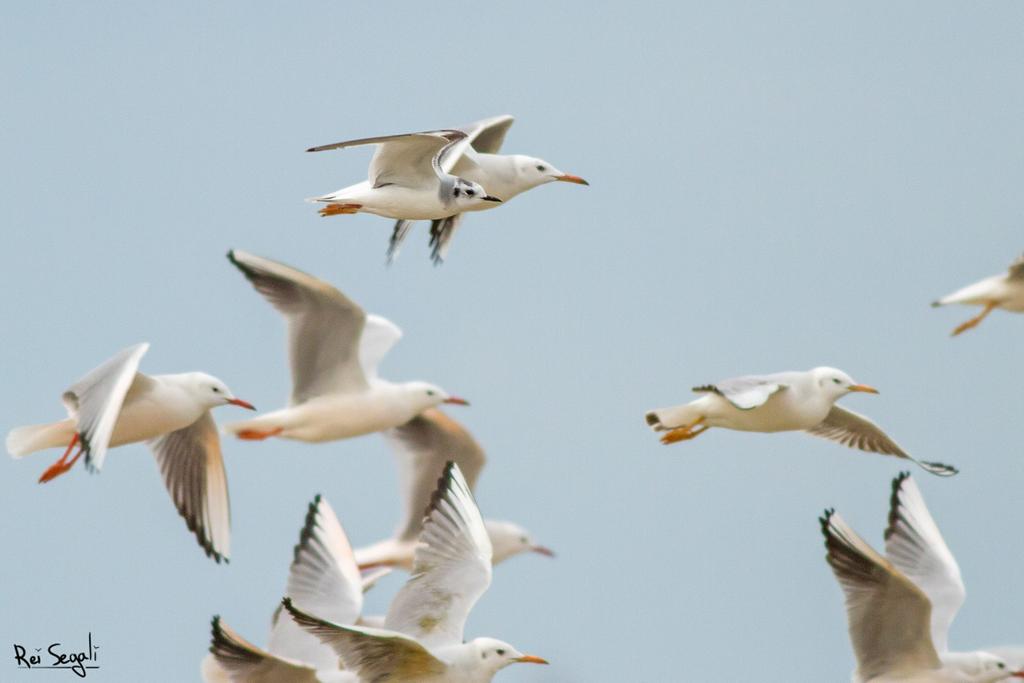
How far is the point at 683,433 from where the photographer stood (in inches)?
445

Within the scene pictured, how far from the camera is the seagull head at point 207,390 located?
11117 millimetres

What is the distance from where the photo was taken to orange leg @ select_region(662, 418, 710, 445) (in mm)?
11266

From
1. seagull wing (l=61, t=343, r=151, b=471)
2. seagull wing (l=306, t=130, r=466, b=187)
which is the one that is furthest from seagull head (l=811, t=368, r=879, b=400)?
seagull wing (l=61, t=343, r=151, b=471)

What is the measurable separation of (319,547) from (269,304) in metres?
1.74

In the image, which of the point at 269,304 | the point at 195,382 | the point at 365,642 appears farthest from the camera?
the point at 269,304

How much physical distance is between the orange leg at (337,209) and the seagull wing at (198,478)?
1708 millimetres

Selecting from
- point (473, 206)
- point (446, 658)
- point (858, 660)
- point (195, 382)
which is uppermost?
point (473, 206)

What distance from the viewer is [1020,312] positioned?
1315 centimetres

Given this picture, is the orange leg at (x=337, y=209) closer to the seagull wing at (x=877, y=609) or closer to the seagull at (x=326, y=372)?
the seagull at (x=326, y=372)

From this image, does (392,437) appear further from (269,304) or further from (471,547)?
(471,547)

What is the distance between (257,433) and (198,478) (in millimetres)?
1143

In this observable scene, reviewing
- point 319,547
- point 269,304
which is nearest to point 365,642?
point 319,547

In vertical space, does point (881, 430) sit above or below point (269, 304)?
below

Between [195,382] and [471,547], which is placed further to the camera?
[195,382]
